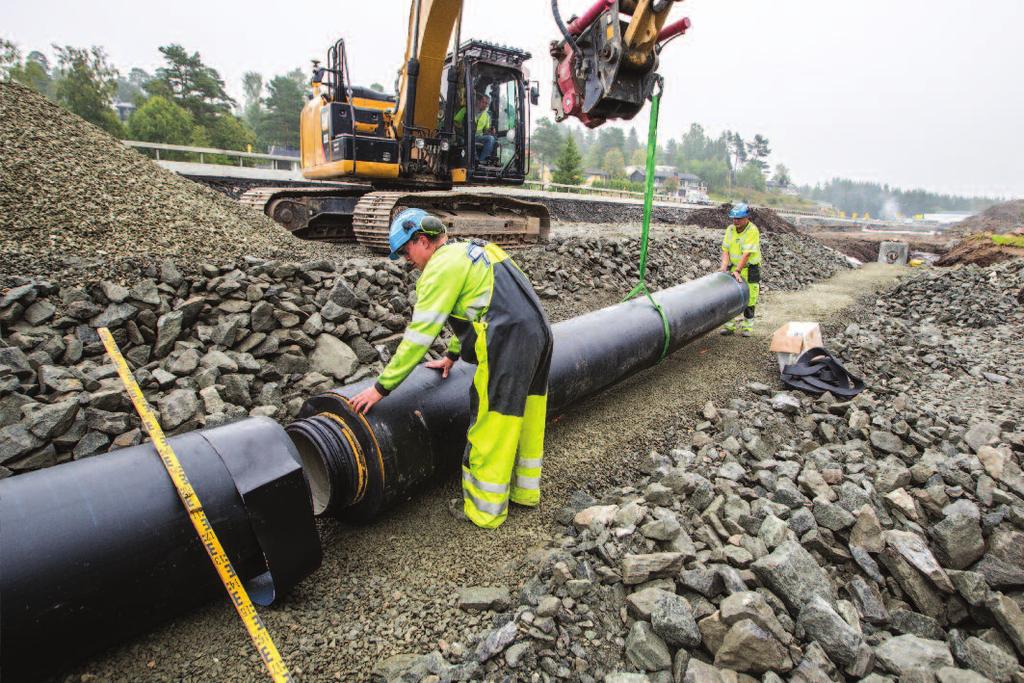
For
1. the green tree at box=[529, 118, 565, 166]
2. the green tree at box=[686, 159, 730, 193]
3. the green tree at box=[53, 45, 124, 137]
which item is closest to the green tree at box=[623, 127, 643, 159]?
the green tree at box=[686, 159, 730, 193]

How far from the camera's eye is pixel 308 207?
360 inches

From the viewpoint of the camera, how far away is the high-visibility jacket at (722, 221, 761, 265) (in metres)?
7.47

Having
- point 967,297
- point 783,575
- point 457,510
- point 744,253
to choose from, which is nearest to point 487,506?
point 457,510

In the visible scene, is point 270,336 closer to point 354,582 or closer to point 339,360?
point 339,360

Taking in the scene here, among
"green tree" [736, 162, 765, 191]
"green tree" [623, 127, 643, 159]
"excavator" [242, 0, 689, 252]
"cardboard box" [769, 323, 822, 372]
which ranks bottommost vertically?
"cardboard box" [769, 323, 822, 372]

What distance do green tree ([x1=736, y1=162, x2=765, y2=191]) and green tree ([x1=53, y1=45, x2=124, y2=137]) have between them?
9984cm

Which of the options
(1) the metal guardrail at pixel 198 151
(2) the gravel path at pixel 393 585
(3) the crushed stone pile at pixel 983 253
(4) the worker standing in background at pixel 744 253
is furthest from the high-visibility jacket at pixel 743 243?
(1) the metal guardrail at pixel 198 151

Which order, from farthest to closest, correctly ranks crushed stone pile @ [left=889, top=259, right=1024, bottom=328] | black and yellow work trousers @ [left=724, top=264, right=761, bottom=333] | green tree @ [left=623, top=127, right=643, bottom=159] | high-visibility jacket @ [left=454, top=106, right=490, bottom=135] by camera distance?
green tree @ [left=623, top=127, right=643, bottom=159] → crushed stone pile @ [left=889, top=259, right=1024, bottom=328] → high-visibility jacket @ [left=454, top=106, right=490, bottom=135] → black and yellow work trousers @ [left=724, top=264, right=761, bottom=333]

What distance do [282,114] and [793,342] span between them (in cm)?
5399

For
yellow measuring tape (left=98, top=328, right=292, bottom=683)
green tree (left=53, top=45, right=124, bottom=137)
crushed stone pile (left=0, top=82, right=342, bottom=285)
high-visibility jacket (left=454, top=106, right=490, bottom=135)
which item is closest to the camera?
yellow measuring tape (left=98, top=328, right=292, bottom=683)

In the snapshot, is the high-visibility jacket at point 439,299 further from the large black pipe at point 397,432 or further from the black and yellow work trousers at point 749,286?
the black and yellow work trousers at point 749,286

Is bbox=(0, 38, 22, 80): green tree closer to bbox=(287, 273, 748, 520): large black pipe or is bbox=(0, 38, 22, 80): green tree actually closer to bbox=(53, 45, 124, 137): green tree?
bbox=(53, 45, 124, 137): green tree

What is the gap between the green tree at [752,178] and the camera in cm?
10521

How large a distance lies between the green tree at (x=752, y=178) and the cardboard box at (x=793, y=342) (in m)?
110
